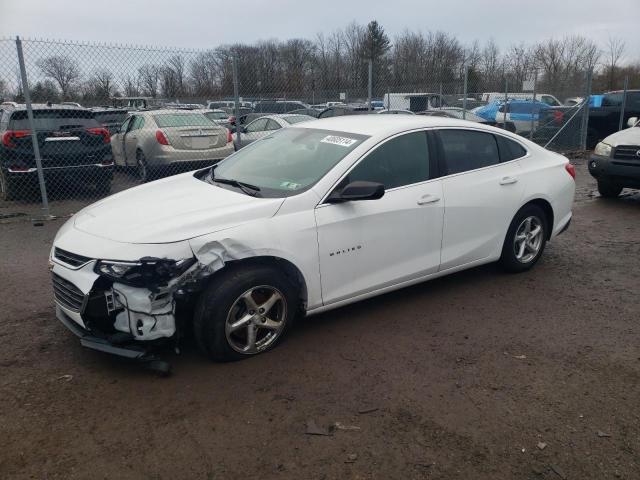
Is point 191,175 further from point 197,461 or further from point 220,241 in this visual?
point 197,461

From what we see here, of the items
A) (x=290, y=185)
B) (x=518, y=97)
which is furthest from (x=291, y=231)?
(x=518, y=97)

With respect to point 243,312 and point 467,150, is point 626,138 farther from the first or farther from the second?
point 243,312

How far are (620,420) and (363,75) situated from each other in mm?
19859

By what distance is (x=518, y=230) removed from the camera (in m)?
5.13

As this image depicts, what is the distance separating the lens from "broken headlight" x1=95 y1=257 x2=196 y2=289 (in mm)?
3178

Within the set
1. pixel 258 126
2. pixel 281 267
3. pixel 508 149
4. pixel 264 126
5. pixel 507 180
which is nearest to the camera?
pixel 281 267

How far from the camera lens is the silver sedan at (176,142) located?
9566 mm

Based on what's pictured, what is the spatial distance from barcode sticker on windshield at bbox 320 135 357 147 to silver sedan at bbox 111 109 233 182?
5900 mm

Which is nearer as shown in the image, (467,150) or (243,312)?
(243,312)

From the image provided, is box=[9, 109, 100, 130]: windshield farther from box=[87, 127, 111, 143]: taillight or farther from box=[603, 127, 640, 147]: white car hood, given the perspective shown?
box=[603, 127, 640, 147]: white car hood

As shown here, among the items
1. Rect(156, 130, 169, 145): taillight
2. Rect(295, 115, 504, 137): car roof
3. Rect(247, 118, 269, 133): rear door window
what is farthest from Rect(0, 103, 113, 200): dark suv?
Rect(295, 115, 504, 137): car roof

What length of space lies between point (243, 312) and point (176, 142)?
6851 millimetres

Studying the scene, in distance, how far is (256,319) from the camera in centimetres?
354

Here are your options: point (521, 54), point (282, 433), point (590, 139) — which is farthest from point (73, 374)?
point (521, 54)
